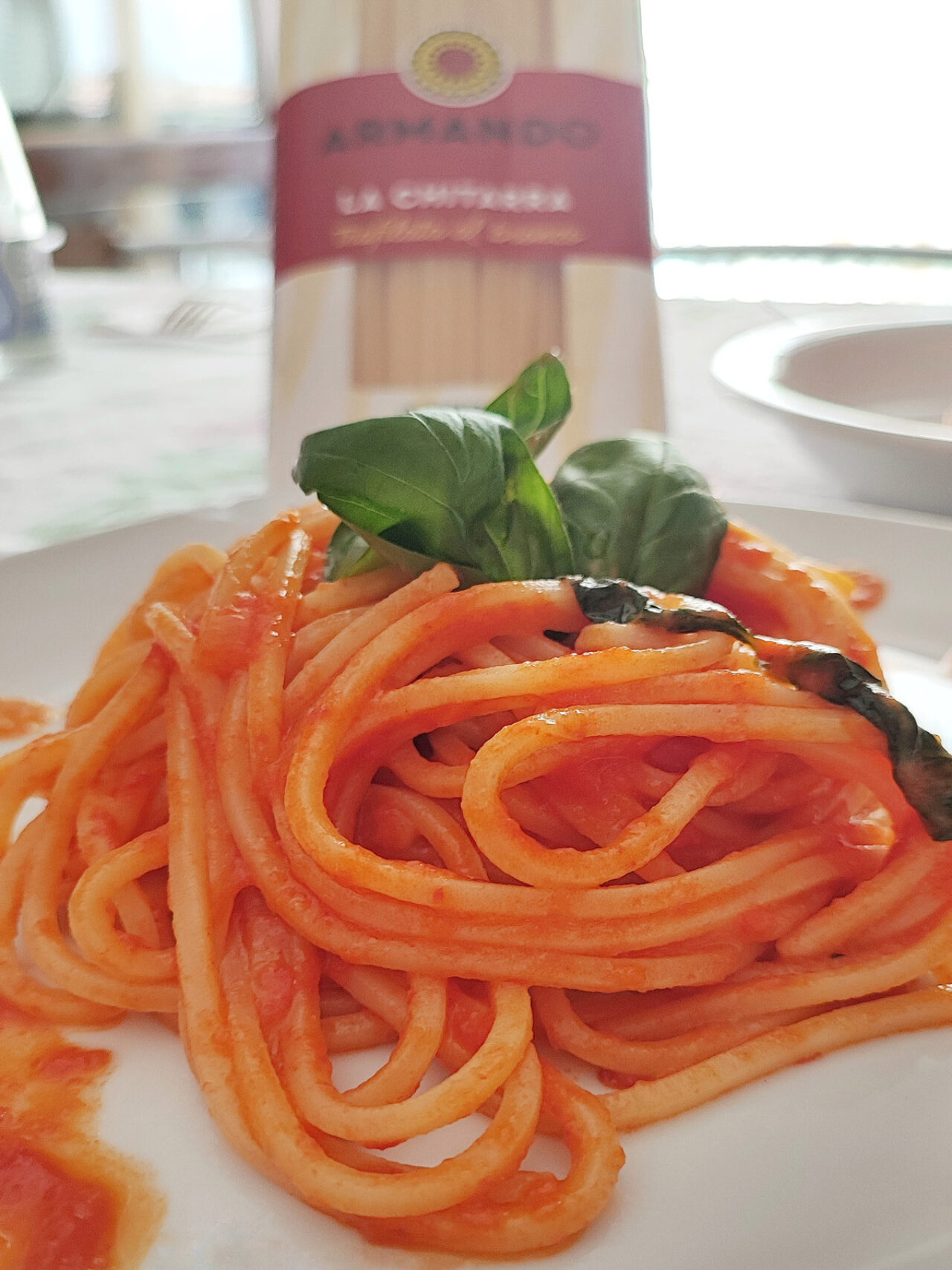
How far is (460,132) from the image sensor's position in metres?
1.97

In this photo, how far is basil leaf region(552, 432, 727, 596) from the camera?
1.31 m

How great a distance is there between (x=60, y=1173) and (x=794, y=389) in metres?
2.06

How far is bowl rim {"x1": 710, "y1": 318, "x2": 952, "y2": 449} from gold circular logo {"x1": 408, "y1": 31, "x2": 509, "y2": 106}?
2.27 ft

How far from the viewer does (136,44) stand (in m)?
10.9

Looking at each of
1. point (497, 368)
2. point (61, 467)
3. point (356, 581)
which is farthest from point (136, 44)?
point (356, 581)

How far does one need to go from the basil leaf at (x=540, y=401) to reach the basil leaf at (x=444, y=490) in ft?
0.42

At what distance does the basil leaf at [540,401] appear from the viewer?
133 cm

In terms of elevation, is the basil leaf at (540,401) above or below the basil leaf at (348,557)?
above

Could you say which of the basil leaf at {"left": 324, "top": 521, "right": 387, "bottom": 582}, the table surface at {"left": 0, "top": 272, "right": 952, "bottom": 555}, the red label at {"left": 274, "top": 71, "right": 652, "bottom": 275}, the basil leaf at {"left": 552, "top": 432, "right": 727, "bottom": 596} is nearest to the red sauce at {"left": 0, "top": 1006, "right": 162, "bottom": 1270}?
the basil leaf at {"left": 324, "top": 521, "right": 387, "bottom": 582}

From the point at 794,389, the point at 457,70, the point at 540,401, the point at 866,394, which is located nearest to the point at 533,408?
the point at 540,401

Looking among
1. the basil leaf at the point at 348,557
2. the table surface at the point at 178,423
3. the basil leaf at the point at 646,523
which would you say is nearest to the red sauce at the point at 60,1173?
the basil leaf at the point at 348,557

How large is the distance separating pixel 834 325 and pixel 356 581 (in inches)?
74.9

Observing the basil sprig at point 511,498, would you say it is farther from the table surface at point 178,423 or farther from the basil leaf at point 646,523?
the table surface at point 178,423

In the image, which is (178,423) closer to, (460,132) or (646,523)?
(460,132)
